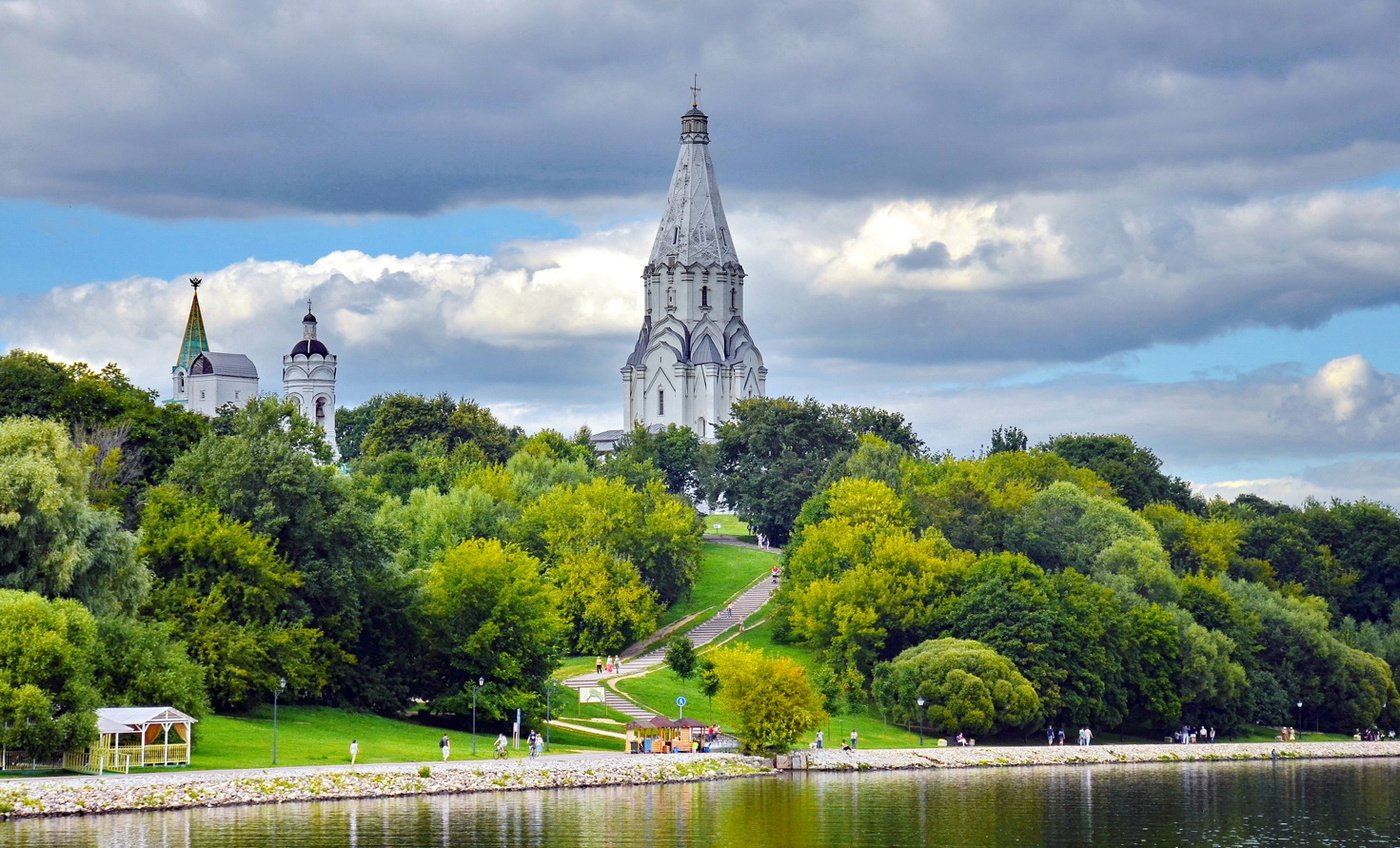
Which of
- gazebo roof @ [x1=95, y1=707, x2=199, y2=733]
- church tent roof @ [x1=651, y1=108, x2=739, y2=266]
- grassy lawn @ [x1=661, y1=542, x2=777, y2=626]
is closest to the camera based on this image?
gazebo roof @ [x1=95, y1=707, x2=199, y2=733]

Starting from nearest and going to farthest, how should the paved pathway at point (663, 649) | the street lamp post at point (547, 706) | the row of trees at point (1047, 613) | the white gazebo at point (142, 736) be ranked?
the white gazebo at point (142, 736) → the street lamp post at point (547, 706) → the paved pathway at point (663, 649) → the row of trees at point (1047, 613)

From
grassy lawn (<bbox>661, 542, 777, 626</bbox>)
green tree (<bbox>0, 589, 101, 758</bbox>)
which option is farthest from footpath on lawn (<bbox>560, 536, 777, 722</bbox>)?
green tree (<bbox>0, 589, 101, 758</bbox>)

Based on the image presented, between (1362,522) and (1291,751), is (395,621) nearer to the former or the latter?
(1291,751)

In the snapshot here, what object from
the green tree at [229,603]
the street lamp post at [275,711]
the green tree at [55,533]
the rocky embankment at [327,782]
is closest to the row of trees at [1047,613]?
the rocky embankment at [327,782]

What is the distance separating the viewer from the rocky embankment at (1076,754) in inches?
2765

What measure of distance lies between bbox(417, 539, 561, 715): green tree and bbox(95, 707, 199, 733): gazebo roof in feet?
56.4

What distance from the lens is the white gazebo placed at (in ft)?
174

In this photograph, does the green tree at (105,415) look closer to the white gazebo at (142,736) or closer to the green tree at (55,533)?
the green tree at (55,533)

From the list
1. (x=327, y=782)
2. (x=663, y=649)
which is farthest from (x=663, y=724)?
(x=663, y=649)

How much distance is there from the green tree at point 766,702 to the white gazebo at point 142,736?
20181 mm

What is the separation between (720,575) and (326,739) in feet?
177

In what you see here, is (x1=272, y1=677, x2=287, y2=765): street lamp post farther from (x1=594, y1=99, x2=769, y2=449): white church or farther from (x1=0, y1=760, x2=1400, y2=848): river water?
(x1=594, y1=99, x2=769, y2=449): white church

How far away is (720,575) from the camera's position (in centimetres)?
11488

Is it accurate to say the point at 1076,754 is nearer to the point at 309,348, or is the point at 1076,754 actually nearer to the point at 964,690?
the point at 964,690
